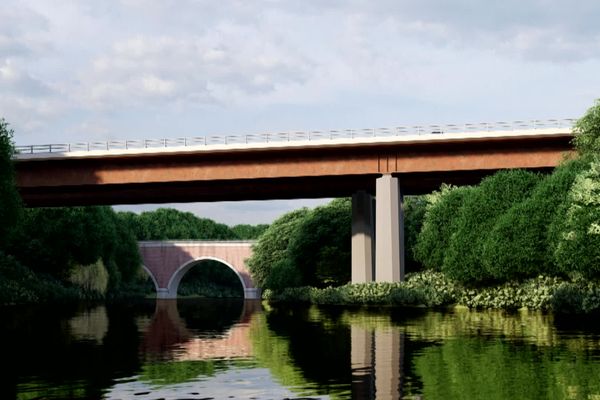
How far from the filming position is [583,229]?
39031 mm

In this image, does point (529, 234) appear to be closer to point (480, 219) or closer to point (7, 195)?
point (480, 219)

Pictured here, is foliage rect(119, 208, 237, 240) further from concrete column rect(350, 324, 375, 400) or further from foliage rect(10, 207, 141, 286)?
concrete column rect(350, 324, 375, 400)

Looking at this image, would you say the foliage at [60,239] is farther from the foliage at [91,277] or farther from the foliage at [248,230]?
the foliage at [248,230]

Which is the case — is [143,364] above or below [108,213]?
below

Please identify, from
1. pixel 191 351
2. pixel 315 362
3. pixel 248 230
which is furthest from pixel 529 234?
pixel 248 230

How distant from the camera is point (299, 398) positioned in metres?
15.2

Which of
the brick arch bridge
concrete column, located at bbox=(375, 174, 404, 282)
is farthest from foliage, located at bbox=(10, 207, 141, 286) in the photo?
the brick arch bridge

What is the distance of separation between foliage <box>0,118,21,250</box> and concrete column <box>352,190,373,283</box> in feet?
81.8

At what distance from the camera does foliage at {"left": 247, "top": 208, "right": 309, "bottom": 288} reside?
308 feet

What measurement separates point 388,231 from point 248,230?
12240 cm

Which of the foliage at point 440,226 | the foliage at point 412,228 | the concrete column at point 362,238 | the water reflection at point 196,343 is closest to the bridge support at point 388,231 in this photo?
the foliage at point 440,226

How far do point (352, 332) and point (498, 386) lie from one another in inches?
585

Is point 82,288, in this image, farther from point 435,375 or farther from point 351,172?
point 435,375

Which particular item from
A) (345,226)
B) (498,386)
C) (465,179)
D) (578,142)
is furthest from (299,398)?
(345,226)
